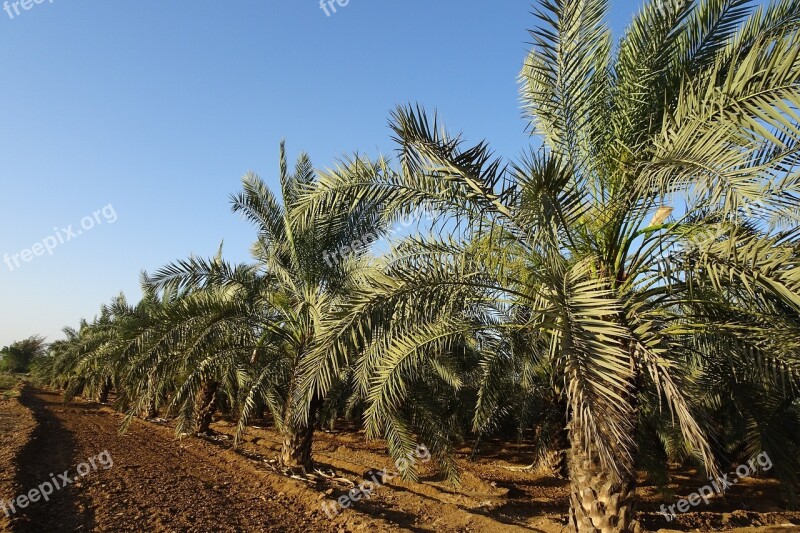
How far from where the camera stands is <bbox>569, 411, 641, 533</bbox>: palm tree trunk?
437cm

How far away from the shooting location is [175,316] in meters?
8.02

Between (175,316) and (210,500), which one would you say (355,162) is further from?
(210,500)

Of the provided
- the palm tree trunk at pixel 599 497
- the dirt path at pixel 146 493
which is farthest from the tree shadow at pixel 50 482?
the palm tree trunk at pixel 599 497

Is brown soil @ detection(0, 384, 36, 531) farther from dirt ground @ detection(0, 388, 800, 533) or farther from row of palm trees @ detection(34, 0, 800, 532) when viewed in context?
row of palm trees @ detection(34, 0, 800, 532)

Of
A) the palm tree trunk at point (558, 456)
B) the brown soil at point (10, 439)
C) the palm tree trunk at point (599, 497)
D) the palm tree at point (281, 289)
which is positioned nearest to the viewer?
the palm tree trunk at point (599, 497)

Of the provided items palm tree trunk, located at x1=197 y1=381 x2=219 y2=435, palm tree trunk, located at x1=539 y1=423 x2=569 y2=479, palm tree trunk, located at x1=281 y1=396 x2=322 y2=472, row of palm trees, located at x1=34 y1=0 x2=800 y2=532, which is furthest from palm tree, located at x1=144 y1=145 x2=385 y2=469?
palm tree trunk, located at x1=539 y1=423 x2=569 y2=479

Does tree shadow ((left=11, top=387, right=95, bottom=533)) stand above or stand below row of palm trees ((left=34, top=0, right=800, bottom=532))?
below

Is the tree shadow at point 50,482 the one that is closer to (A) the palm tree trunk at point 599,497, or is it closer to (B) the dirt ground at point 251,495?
(B) the dirt ground at point 251,495

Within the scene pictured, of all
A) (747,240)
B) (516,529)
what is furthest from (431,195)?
(516,529)

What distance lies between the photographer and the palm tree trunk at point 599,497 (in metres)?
4.37

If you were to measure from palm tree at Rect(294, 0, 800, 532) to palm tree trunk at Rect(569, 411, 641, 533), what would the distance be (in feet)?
0.05

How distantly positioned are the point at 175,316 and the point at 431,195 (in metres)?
5.38

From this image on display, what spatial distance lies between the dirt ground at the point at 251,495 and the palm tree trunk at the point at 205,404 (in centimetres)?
101

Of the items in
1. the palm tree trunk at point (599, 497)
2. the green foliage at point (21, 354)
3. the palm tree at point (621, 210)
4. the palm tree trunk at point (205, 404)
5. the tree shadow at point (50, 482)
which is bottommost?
the tree shadow at point (50, 482)
